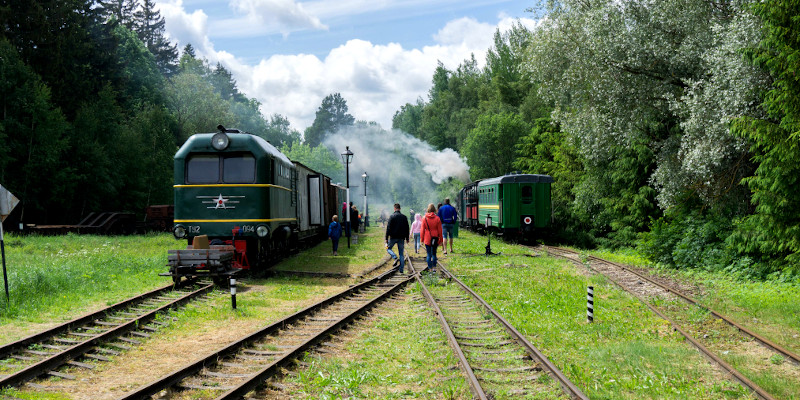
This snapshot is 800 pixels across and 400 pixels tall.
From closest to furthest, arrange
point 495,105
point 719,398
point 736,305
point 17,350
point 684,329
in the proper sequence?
1. point 719,398
2. point 17,350
3. point 684,329
4. point 736,305
5. point 495,105

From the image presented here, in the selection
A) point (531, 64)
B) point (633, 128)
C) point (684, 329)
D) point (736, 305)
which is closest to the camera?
point (684, 329)

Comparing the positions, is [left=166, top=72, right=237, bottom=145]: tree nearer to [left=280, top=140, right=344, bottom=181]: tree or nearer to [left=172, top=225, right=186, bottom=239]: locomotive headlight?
[left=280, top=140, right=344, bottom=181]: tree

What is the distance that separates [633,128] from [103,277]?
16.8 metres

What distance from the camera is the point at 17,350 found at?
8.28m

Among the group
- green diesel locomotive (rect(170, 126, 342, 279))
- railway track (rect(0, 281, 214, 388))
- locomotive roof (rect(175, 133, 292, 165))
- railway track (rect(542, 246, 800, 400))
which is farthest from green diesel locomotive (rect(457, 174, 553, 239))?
railway track (rect(0, 281, 214, 388))

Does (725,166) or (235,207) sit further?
(725,166)

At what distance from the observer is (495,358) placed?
7938mm

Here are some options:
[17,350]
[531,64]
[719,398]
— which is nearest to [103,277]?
[17,350]

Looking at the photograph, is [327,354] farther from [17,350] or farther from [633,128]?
[633,128]

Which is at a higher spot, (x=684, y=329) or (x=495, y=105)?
(x=495, y=105)

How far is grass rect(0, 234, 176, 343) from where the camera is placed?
36.7ft

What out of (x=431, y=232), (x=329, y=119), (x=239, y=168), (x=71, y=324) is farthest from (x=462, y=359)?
(x=329, y=119)

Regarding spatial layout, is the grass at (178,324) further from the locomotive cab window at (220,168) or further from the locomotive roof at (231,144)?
the locomotive roof at (231,144)

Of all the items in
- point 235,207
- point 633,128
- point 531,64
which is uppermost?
point 531,64
